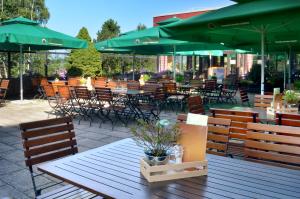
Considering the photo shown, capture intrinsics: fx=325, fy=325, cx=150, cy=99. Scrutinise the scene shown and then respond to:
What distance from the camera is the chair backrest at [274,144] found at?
100 inches

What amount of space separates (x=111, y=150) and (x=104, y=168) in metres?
0.44

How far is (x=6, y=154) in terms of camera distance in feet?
15.8

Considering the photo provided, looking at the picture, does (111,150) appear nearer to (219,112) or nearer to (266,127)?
(266,127)

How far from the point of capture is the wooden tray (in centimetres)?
192

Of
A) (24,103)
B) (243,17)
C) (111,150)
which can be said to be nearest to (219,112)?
(243,17)

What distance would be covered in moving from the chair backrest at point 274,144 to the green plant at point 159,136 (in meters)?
0.96

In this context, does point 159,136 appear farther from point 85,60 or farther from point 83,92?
point 85,60

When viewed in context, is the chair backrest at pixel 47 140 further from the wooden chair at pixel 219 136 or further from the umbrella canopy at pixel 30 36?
the umbrella canopy at pixel 30 36

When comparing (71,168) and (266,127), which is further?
(266,127)

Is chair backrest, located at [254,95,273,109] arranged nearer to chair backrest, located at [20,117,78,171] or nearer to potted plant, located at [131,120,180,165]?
chair backrest, located at [20,117,78,171]

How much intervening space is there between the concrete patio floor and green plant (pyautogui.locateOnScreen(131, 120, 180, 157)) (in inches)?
62.9

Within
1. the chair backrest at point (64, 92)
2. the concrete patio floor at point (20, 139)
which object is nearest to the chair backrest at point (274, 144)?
the concrete patio floor at point (20, 139)

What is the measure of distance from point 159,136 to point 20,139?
176 inches

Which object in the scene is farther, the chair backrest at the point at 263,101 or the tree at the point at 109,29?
the tree at the point at 109,29
